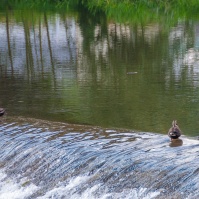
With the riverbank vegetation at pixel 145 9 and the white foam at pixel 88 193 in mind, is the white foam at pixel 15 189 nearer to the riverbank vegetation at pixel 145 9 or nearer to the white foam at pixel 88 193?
the white foam at pixel 88 193

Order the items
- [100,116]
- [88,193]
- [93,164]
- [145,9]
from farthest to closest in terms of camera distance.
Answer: [145,9]
[100,116]
[93,164]
[88,193]

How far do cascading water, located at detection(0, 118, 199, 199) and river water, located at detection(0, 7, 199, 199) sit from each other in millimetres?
17

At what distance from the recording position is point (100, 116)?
44.8 ft

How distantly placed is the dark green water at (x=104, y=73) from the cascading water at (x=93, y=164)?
1.39 meters

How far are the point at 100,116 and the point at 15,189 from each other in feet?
12.0

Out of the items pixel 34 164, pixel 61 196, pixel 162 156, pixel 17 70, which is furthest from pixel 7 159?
pixel 17 70

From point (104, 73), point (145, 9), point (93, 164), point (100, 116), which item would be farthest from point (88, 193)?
point (145, 9)

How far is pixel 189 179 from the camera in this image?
894cm

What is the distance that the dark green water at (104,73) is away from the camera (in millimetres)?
13797

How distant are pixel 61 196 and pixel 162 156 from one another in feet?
5.19

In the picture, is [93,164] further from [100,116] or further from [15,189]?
[100,116]

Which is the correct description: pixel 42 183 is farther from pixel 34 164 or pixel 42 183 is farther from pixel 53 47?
pixel 53 47

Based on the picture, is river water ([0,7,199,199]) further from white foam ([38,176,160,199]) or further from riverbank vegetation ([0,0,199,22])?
riverbank vegetation ([0,0,199,22])

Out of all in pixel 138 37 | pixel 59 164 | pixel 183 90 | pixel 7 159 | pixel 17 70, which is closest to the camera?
pixel 59 164
